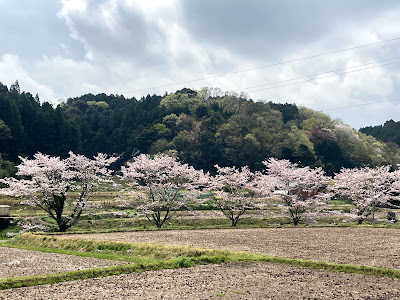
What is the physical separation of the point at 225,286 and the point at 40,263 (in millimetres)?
7888

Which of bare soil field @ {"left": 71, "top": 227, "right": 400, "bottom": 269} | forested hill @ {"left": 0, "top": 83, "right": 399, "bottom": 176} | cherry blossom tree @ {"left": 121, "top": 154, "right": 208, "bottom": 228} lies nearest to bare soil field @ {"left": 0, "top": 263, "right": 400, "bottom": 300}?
bare soil field @ {"left": 71, "top": 227, "right": 400, "bottom": 269}

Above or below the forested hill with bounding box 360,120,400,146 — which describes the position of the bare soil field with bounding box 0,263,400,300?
below

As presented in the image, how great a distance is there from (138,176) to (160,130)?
204 ft

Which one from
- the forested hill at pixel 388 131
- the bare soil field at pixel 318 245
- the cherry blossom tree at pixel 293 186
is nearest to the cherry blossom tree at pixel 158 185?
the cherry blossom tree at pixel 293 186

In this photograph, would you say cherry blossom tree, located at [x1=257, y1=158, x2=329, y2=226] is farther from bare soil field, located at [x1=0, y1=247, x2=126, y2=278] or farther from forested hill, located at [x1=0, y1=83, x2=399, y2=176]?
forested hill, located at [x1=0, y1=83, x2=399, y2=176]

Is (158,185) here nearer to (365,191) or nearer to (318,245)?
(318,245)

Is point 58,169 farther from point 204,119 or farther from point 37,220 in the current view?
point 204,119

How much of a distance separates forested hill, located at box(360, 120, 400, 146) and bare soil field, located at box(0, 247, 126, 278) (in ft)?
489

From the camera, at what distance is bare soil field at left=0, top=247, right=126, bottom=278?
13.5 meters

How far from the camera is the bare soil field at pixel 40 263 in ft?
44.3

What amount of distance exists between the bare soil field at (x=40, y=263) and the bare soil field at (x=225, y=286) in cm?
247

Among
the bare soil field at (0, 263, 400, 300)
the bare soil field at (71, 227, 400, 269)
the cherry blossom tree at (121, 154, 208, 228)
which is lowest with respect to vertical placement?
the bare soil field at (71, 227, 400, 269)

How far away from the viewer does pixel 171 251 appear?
17188mm

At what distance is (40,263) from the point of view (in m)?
15.3
